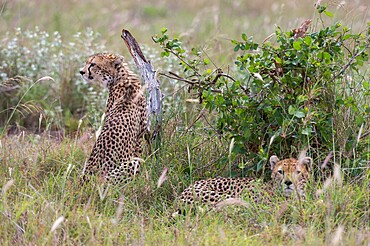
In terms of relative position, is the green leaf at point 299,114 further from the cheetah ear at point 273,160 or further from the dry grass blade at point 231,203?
the dry grass blade at point 231,203

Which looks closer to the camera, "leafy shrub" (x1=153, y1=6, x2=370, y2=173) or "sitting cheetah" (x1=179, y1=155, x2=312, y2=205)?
"sitting cheetah" (x1=179, y1=155, x2=312, y2=205)

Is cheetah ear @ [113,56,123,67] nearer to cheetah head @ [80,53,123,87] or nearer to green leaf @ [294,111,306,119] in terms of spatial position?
cheetah head @ [80,53,123,87]

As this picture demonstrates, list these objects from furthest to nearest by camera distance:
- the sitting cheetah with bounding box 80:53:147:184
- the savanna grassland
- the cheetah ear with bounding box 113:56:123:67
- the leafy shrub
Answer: the cheetah ear with bounding box 113:56:123:67 < the sitting cheetah with bounding box 80:53:147:184 < the leafy shrub < the savanna grassland

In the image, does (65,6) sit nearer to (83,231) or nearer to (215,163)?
(215,163)

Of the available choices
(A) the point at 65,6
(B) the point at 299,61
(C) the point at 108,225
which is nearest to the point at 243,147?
(B) the point at 299,61

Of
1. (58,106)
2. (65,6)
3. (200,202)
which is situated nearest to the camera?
(200,202)

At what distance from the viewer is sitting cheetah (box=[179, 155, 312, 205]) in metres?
4.93

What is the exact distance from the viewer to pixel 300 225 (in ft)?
15.0

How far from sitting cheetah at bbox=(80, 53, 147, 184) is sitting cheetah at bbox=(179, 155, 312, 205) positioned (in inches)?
17.7

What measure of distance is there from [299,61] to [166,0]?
31.4 ft

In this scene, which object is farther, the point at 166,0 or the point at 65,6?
the point at 166,0

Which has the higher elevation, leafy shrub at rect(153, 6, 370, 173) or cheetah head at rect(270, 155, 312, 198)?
leafy shrub at rect(153, 6, 370, 173)

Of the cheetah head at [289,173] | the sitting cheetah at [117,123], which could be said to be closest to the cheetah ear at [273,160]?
the cheetah head at [289,173]

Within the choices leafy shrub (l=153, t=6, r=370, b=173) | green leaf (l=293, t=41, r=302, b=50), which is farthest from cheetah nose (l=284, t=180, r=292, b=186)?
green leaf (l=293, t=41, r=302, b=50)
